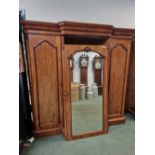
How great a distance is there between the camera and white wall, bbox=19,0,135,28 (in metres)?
2.58

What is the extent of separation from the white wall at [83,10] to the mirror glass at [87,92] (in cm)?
97

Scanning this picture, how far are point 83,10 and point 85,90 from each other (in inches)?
62.3

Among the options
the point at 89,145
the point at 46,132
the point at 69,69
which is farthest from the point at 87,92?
the point at 46,132

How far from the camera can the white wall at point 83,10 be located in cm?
258

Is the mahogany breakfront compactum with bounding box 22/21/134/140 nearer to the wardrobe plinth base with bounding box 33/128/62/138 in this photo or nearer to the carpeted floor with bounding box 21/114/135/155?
the wardrobe plinth base with bounding box 33/128/62/138

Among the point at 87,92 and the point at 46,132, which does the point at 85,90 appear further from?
the point at 46,132

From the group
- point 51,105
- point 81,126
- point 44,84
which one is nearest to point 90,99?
point 81,126

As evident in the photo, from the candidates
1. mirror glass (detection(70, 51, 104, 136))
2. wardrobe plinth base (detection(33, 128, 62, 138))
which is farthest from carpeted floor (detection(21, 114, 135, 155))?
mirror glass (detection(70, 51, 104, 136))

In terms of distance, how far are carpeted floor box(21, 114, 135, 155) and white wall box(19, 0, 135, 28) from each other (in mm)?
2098

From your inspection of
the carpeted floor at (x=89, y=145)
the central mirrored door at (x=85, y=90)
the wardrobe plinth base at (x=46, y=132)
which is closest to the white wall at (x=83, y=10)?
the central mirrored door at (x=85, y=90)

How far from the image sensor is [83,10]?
286cm

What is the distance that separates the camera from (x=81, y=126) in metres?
2.43

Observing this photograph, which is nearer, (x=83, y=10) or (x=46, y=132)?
(x=46, y=132)
